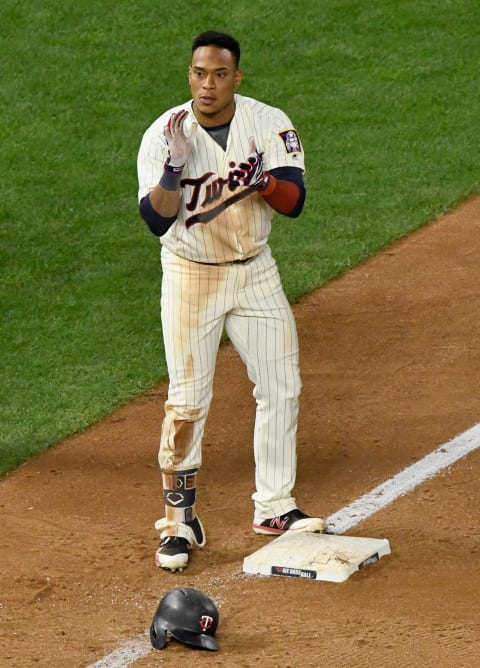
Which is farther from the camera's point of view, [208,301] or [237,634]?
[208,301]

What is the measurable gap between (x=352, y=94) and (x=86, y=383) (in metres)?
5.09

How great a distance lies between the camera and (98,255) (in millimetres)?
10109

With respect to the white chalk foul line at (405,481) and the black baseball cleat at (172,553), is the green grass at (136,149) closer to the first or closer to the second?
the black baseball cleat at (172,553)

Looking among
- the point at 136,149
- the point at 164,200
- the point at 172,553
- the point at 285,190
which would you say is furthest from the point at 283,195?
the point at 136,149

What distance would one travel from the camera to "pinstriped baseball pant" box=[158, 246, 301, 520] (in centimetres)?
621

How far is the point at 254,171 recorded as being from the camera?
603 cm

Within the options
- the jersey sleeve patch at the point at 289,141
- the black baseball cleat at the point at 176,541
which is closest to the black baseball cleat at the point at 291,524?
the black baseball cleat at the point at 176,541

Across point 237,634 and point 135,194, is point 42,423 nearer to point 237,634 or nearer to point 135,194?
point 237,634

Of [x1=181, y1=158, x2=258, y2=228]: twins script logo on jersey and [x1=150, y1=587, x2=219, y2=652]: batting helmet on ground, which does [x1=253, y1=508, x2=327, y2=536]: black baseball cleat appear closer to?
[x1=150, y1=587, x2=219, y2=652]: batting helmet on ground

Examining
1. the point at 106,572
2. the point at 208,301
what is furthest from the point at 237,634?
the point at 208,301

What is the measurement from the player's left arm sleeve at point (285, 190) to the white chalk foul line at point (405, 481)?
1.45 m

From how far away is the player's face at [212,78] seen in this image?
601 centimetres

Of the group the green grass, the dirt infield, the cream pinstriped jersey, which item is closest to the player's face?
the cream pinstriped jersey

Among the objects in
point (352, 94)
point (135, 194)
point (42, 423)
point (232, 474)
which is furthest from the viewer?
point (352, 94)
